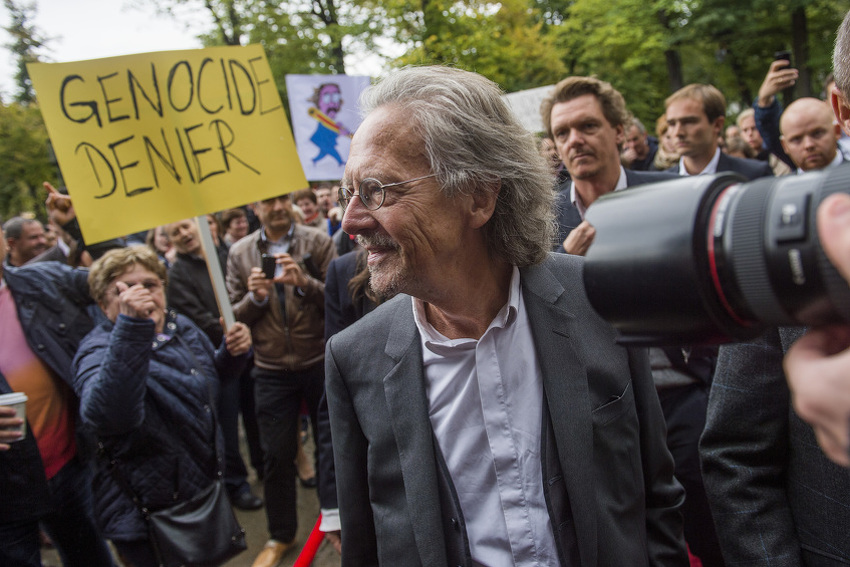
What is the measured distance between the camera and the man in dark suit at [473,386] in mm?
1411

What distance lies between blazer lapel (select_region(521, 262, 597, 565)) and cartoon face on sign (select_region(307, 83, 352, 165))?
3.71 m

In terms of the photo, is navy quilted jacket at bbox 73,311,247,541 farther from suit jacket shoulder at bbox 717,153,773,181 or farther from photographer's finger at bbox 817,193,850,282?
suit jacket shoulder at bbox 717,153,773,181

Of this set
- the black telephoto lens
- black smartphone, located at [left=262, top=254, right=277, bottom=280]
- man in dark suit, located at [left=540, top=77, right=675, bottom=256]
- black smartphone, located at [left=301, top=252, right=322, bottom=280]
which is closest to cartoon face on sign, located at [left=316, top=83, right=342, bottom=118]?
black smartphone, located at [left=301, top=252, right=322, bottom=280]

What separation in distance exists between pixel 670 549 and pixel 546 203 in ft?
3.20

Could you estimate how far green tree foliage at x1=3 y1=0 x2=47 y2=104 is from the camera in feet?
71.2

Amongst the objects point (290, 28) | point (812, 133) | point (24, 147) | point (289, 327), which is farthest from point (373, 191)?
point (24, 147)

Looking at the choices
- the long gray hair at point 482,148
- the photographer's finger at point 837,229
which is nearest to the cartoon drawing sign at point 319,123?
the long gray hair at point 482,148

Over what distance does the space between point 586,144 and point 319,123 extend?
269 cm

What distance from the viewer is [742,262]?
693mm

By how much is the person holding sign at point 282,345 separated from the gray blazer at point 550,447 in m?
2.13

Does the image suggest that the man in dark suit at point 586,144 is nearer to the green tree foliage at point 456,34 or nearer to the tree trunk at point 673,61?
the green tree foliage at point 456,34

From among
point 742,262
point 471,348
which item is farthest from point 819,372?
point 471,348

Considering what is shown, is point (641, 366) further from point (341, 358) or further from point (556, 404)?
point (341, 358)

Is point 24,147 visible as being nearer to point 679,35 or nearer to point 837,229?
point 679,35
